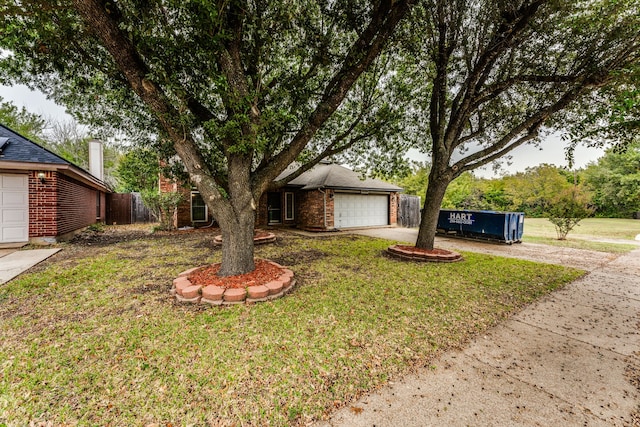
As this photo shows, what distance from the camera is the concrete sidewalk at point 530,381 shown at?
1939mm

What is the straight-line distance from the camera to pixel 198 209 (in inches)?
497

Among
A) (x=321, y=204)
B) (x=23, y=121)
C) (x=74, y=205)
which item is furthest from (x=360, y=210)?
(x=23, y=121)

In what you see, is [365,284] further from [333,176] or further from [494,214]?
[333,176]

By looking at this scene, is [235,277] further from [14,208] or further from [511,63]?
[14,208]

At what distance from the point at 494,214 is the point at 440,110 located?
5287 millimetres

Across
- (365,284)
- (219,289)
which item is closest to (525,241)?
(365,284)

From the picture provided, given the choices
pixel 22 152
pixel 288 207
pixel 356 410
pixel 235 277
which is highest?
pixel 22 152

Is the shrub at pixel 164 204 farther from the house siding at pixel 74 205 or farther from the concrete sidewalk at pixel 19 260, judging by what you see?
the concrete sidewalk at pixel 19 260

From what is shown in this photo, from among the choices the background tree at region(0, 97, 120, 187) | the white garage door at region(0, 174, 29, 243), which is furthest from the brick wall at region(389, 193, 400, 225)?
the background tree at region(0, 97, 120, 187)

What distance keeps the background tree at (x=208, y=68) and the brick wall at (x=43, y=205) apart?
3849 millimetres

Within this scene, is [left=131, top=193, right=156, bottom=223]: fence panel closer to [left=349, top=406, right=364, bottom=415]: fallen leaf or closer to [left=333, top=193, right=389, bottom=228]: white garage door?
[left=333, top=193, right=389, bottom=228]: white garage door

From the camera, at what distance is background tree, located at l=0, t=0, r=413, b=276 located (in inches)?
144

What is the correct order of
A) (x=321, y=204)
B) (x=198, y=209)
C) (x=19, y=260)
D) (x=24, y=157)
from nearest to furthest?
1. (x=19, y=260)
2. (x=24, y=157)
3. (x=321, y=204)
4. (x=198, y=209)

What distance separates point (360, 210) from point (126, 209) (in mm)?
14328
